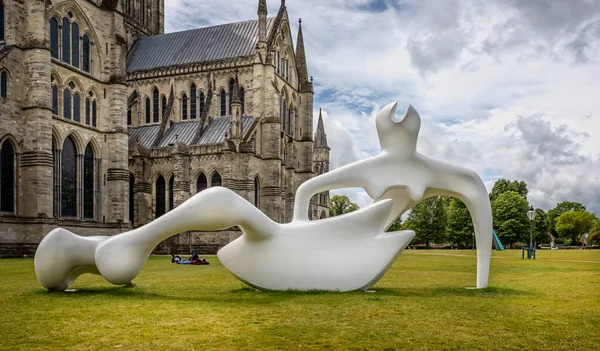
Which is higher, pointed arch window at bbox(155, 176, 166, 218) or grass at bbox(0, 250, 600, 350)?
pointed arch window at bbox(155, 176, 166, 218)

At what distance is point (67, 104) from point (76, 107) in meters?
0.90

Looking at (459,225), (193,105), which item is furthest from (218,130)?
(459,225)

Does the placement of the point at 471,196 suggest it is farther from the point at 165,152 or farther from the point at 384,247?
the point at 165,152

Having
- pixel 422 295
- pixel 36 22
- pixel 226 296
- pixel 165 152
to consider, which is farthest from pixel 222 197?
pixel 165 152

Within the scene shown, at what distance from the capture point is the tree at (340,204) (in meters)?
117

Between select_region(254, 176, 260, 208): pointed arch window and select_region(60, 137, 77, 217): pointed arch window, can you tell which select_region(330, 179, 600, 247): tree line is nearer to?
select_region(254, 176, 260, 208): pointed arch window

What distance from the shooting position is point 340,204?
119 m

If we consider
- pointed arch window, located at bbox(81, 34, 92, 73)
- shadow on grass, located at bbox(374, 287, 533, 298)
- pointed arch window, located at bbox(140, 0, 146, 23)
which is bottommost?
shadow on grass, located at bbox(374, 287, 533, 298)

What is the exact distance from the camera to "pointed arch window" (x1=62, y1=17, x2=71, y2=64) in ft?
131

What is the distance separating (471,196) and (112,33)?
120ft

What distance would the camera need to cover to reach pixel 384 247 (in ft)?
44.1

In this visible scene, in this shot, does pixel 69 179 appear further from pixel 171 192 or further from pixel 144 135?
pixel 144 135

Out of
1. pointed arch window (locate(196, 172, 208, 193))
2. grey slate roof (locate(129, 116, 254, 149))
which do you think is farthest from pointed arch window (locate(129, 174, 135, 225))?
pointed arch window (locate(196, 172, 208, 193))

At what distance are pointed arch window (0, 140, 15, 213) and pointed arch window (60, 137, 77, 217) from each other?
447 centimetres
